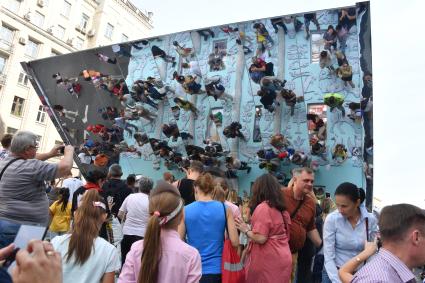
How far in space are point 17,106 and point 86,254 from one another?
116ft

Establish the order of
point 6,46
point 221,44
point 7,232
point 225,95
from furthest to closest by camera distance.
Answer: point 6,46 < point 221,44 < point 225,95 < point 7,232

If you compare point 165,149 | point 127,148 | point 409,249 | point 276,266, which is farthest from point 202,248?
point 127,148

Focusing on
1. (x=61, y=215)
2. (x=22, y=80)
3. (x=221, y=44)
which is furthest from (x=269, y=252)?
(x=22, y=80)

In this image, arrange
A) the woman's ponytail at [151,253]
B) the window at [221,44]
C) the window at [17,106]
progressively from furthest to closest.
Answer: the window at [17,106], the window at [221,44], the woman's ponytail at [151,253]

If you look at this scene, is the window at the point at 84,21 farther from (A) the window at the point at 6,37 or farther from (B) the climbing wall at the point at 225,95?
(B) the climbing wall at the point at 225,95

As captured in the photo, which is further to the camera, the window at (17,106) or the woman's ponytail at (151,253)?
the window at (17,106)

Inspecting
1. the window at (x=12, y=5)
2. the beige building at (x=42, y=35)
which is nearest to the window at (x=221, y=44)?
the beige building at (x=42, y=35)

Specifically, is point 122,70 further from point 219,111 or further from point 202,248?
point 202,248

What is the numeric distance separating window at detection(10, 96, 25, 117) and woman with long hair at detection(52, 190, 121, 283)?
113ft

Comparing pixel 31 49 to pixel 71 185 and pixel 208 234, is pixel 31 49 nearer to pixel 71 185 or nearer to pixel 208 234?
pixel 71 185

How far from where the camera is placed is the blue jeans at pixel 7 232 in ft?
11.6

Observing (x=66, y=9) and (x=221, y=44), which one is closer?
(x=221, y=44)

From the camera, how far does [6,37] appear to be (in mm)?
32656

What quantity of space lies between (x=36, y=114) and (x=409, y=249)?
37.6 m
